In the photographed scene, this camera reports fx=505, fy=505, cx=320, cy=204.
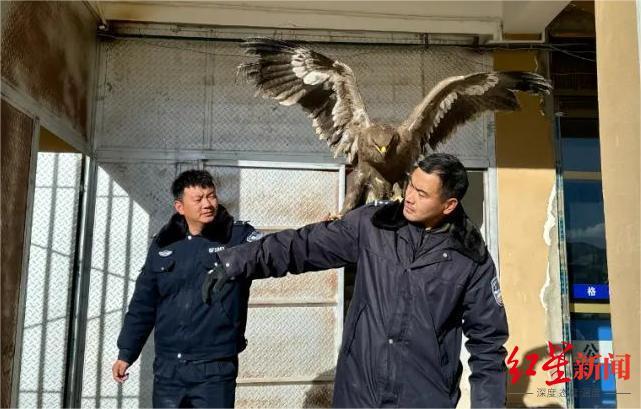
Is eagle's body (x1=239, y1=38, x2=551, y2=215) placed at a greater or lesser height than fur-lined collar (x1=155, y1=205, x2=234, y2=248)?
greater

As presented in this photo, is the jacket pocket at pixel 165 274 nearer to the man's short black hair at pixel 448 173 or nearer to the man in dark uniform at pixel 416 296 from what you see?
the man in dark uniform at pixel 416 296

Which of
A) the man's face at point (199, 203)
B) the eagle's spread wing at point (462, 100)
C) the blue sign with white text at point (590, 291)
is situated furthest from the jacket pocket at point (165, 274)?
the blue sign with white text at point (590, 291)

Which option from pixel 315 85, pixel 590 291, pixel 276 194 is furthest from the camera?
pixel 590 291

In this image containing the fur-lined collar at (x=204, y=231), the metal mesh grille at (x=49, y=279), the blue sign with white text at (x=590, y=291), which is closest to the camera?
the fur-lined collar at (x=204, y=231)

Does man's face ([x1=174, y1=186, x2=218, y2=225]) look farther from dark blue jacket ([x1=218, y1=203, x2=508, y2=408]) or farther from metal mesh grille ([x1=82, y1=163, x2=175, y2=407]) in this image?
metal mesh grille ([x1=82, y1=163, x2=175, y2=407])

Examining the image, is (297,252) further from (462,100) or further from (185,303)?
(462,100)

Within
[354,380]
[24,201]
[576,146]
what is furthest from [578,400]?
[24,201]

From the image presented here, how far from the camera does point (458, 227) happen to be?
1.75 m

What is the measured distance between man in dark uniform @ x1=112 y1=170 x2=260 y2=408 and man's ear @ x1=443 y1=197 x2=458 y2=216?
0.97 meters

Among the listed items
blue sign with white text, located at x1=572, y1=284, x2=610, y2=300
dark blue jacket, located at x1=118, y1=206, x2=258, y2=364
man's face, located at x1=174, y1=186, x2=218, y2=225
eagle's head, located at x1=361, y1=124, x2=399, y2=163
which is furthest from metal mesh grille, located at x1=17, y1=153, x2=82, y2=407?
blue sign with white text, located at x1=572, y1=284, x2=610, y2=300

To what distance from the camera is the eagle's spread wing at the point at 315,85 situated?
3014mm

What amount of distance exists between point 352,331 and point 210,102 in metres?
2.84

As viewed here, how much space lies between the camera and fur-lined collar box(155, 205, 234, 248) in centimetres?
234

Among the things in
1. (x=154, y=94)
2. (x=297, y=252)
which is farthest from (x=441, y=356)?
(x=154, y=94)
